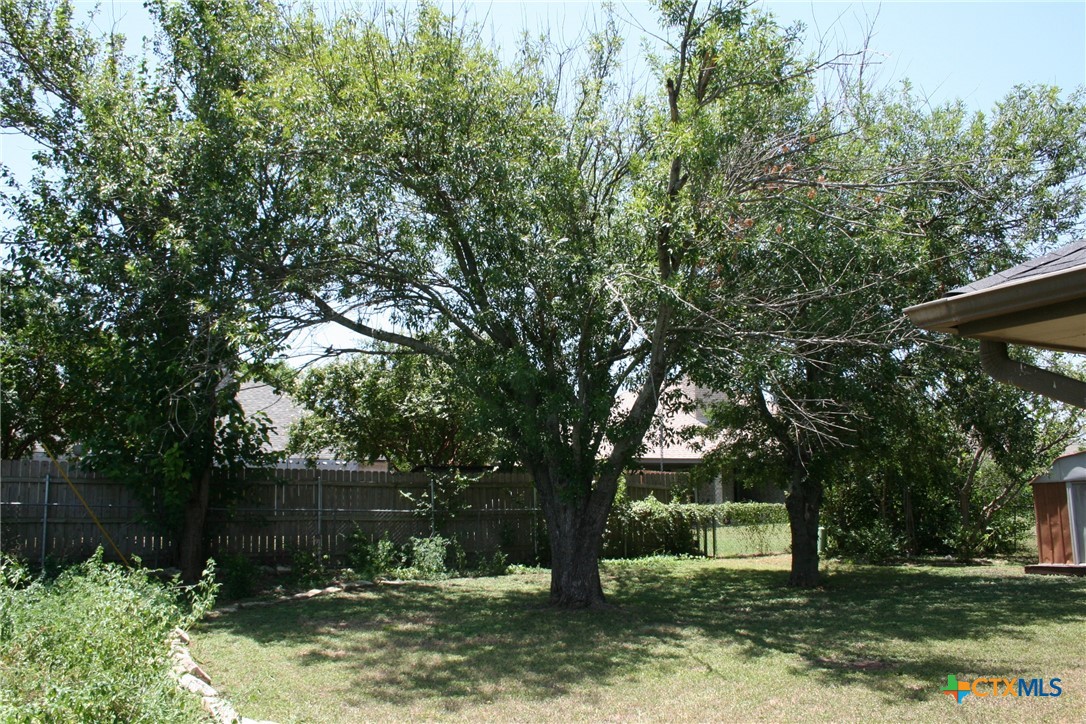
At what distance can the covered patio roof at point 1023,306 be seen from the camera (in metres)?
4.34

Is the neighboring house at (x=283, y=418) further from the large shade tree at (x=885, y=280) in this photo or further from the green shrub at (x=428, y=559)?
the large shade tree at (x=885, y=280)

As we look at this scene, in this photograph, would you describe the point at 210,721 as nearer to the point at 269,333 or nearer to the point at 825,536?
the point at 269,333

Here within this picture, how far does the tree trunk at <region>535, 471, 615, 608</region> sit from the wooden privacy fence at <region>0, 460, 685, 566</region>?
5.12m

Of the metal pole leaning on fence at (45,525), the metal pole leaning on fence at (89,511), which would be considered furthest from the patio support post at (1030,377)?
the metal pole leaning on fence at (45,525)

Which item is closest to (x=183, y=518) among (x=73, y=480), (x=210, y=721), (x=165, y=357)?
(x=73, y=480)

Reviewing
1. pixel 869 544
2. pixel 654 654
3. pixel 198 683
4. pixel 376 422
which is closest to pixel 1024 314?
pixel 654 654

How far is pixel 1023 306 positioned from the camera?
4.48 meters

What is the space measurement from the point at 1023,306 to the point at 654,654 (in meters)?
5.34

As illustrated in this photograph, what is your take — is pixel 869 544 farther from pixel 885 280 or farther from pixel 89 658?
pixel 89 658

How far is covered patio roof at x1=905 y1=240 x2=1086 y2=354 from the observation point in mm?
4336

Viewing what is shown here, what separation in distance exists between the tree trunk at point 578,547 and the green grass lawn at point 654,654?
0.41 meters

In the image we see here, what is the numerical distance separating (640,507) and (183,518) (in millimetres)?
10554

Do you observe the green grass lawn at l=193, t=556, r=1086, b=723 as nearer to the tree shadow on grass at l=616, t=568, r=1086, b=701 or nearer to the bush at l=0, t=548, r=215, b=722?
the tree shadow on grass at l=616, t=568, r=1086, b=701

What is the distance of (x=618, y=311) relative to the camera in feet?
36.7
